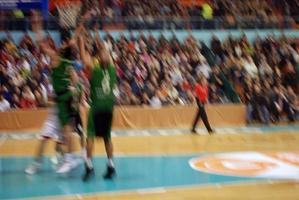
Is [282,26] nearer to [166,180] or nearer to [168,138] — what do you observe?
[168,138]

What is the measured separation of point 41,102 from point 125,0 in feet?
24.7

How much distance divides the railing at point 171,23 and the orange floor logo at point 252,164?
10.0 m

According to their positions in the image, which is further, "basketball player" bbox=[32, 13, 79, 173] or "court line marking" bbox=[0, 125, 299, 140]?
"court line marking" bbox=[0, 125, 299, 140]

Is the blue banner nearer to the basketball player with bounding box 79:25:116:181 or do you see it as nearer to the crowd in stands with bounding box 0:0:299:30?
the basketball player with bounding box 79:25:116:181

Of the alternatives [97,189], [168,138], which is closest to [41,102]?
[168,138]

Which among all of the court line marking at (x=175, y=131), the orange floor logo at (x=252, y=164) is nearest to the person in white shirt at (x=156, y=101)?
the court line marking at (x=175, y=131)

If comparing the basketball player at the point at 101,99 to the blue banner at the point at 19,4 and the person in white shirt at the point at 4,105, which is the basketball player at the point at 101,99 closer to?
the blue banner at the point at 19,4

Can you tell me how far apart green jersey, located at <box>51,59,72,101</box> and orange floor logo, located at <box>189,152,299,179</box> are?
2.83 m

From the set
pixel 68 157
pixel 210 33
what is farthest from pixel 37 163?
pixel 210 33

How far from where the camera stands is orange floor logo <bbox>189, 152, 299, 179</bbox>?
9203mm

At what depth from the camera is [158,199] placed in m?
7.36

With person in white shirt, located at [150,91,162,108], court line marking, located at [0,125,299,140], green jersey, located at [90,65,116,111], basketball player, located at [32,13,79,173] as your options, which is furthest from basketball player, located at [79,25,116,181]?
person in white shirt, located at [150,91,162,108]

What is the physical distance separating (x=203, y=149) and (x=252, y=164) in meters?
2.05

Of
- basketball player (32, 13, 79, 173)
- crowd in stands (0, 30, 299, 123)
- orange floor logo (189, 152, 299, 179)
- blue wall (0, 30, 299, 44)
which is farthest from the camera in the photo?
blue wall (0, 30, 299, 44)
